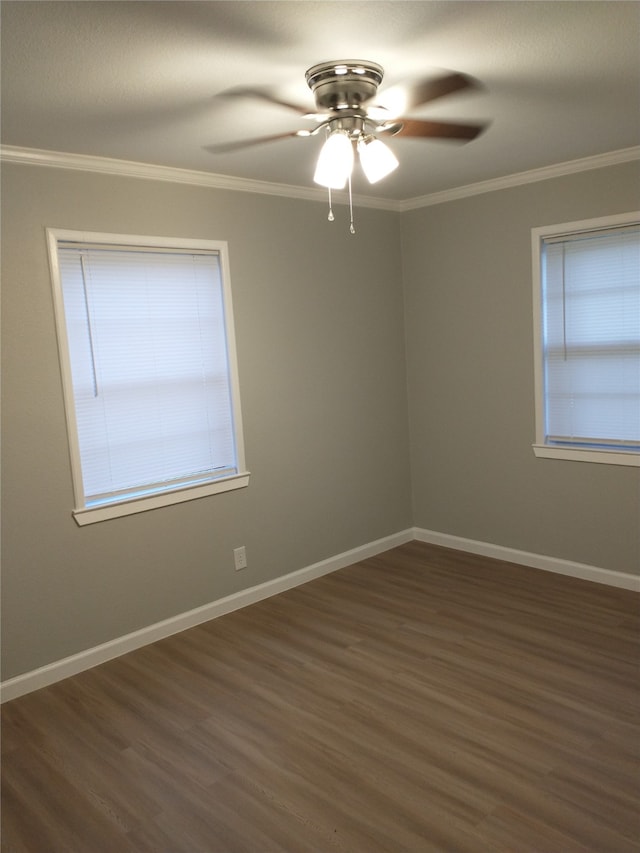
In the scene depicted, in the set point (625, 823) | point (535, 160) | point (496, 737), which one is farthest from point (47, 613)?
point (535, 160)

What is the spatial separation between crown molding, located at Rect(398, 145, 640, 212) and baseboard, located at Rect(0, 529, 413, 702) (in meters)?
2.35

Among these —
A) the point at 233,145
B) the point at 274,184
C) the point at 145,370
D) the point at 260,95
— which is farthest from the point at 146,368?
the point at 260,95

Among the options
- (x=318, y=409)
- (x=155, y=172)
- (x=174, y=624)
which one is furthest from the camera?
(x=318, y=409)

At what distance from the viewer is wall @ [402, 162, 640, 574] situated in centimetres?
393

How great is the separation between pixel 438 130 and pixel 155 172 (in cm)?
145

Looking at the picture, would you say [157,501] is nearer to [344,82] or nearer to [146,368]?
[146,368]

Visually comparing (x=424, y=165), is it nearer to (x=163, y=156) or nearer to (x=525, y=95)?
(x=525, y=95)

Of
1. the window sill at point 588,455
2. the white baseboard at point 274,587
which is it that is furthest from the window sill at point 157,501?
the window sill at point 588,455

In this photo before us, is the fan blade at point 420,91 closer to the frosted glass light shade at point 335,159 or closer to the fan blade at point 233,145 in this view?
the frosted glass light shade at point 335,159

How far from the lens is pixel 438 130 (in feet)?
9.49

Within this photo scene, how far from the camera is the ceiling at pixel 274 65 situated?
1.87 meters

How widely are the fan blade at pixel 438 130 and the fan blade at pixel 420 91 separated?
65 mm

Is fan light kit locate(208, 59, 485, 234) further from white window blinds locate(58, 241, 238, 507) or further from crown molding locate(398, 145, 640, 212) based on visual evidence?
crown molding locate(398, 145, 640, 212)

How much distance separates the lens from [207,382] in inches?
149
